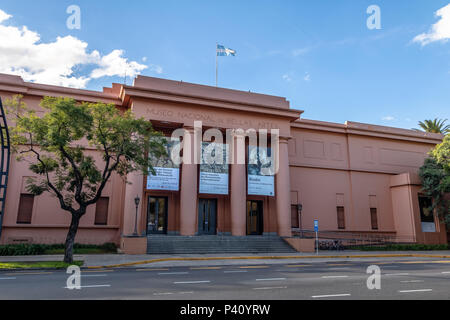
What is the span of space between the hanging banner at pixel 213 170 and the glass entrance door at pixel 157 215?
386 cm

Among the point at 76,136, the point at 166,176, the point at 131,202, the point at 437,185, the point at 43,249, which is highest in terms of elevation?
the point at 76,136

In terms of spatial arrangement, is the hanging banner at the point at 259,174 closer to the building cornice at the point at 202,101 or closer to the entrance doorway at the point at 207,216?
the building cornice at the point at 202,101

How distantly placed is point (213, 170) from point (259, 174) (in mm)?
3942

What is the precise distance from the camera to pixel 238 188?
26906mm

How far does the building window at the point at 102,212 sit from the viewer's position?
25.7 meters

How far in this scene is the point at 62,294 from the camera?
8805 millimetres

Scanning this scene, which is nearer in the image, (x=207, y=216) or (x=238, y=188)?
(x=238, y=188)

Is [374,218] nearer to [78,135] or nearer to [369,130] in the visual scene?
[369,130]

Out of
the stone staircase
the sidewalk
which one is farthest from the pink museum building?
the sidewalk

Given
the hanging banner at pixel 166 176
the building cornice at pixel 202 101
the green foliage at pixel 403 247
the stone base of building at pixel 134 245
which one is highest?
the building cornice at pixel 202 101

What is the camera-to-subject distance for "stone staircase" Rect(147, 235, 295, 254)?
2284 centimetres

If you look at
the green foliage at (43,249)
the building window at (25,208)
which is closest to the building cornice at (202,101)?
the building window at (25,208)

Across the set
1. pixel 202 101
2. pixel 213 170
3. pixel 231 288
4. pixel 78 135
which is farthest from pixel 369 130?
pixel 231 288
